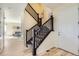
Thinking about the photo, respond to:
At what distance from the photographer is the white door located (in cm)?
177

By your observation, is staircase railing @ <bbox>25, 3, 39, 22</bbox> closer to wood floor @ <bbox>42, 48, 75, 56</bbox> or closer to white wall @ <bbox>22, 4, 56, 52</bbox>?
white wall @ <bbox>22, 4, 56, 52</bbox>

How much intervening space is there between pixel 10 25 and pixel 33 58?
61 centimetres

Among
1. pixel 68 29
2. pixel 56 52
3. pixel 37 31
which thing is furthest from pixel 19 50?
pixel 68 29

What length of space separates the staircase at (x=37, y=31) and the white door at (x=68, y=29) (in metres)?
0.16

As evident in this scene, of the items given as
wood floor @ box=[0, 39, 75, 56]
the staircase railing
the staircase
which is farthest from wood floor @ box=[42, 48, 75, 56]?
the staircase railing

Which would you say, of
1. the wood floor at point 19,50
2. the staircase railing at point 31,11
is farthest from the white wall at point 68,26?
the staircase railing at point 31,11

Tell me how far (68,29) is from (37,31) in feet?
1.55

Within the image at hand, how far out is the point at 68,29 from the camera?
179 cm

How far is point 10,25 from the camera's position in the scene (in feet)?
5.82

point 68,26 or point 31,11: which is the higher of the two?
point 31,11

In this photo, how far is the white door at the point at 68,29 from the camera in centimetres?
177

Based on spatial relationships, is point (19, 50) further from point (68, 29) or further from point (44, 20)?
point (68, 29)

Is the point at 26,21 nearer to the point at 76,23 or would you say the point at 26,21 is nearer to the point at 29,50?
the point at 29,50

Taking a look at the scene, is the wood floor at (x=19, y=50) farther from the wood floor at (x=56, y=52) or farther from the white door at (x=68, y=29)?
the white door at (x=68, y=29)
